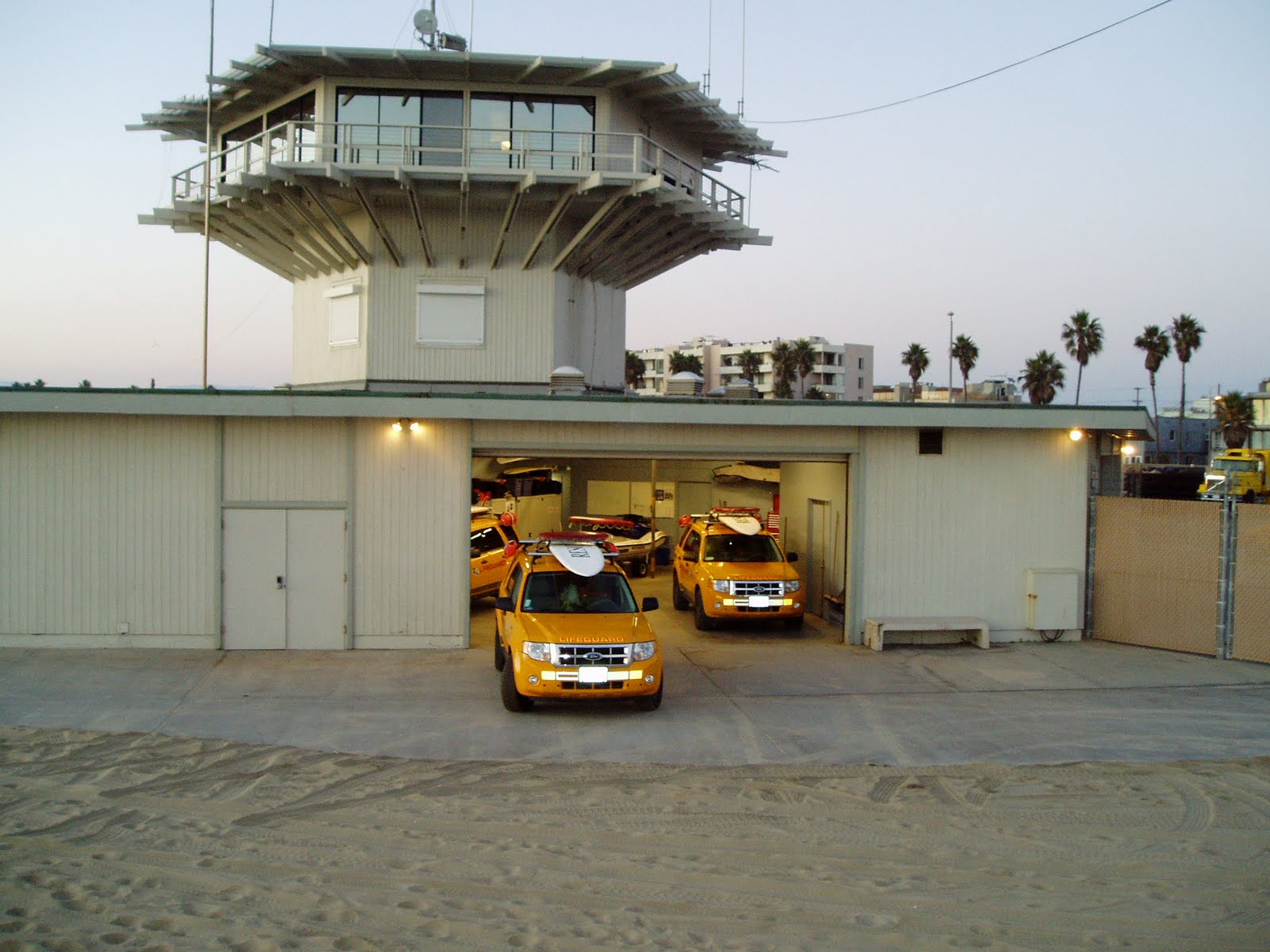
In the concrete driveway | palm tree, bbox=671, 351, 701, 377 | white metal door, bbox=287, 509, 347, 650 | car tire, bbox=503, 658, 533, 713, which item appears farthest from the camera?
palm tree, bbox=671, 351, 701, 377

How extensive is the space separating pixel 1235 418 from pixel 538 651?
63.9 metres

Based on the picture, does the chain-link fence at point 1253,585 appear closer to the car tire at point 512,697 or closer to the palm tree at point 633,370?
the car tire at point 512,697

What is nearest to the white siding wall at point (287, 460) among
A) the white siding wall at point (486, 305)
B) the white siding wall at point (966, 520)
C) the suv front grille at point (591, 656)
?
the white siding wall at point (486, 305)

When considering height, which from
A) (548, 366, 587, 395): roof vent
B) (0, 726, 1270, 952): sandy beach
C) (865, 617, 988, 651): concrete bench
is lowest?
(0, 726, 1270, 952): sandy beach

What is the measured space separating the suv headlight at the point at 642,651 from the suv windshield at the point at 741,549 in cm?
→ 639

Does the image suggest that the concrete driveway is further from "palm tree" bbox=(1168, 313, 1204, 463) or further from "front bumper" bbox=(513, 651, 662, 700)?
"palm tree" bbox=(1168, 313, 1204, 463)

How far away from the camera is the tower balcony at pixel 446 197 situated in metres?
17.9

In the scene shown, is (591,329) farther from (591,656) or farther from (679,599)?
(591,656)

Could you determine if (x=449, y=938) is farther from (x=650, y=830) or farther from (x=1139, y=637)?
(x=1139, y=637)

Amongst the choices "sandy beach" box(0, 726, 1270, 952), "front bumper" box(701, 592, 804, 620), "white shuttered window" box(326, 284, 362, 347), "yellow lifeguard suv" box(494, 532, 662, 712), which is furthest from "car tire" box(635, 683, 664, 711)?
"white shuttered window" box(326, 284, 362, 347)

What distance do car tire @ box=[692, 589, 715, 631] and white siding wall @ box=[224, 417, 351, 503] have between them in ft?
20.8

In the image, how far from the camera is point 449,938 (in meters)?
5.79

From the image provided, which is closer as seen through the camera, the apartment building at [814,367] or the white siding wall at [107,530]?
the white siding wall at [107,530]

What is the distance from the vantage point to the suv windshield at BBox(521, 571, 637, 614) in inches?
464
